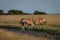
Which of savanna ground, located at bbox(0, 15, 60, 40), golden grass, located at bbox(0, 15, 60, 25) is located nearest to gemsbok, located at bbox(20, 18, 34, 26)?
savanna ground, located at bbox(0, 15, 60, 40)

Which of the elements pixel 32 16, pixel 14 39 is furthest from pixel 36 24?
pixel 14 39

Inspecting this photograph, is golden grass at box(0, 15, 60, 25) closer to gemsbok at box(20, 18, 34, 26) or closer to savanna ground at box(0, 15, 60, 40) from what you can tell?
savanna ground at box(0, 15, 60, 40)

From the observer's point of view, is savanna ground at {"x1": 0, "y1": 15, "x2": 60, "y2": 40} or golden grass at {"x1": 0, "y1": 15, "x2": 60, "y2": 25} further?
golden grass at {"x1": 0, "y1": 15, "x2": 60, "y2": 25}

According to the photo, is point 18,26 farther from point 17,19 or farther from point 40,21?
point 17,19

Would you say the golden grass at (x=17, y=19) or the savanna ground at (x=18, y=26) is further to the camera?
the golden grass at (x=17, y=19)

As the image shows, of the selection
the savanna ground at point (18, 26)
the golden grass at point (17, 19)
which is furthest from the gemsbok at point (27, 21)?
the golden grass at point (17, 19)

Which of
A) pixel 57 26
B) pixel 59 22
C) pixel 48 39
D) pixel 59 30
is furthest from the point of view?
pixel 59 22

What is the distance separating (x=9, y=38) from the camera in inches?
330

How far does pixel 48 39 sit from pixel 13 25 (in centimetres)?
456

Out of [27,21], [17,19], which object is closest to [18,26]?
[27,21]

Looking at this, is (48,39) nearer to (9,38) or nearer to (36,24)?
(9,38)

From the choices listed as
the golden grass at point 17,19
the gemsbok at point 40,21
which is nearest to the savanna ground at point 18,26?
the golden grass at point 17,19

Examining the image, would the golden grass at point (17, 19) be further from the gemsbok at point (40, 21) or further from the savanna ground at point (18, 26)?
the gemsbok at point (40, 21)

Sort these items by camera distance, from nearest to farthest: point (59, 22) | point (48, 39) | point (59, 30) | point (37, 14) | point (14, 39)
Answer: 1. point (48, 39)
2. point (14, 39)
3. point (59, 30)
4. point (59, 22)
5. point (37, 14)
